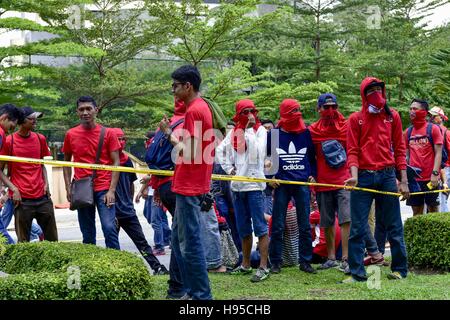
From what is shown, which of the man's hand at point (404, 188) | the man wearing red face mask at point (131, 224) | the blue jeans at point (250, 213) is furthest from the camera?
the man wearing red face mask at point (131, 224)

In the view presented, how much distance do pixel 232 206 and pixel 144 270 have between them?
349cm

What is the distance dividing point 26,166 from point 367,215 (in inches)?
160

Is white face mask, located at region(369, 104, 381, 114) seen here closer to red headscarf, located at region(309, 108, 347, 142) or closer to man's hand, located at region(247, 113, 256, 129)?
red headscarf, located at region(309, 108, 347, 142)

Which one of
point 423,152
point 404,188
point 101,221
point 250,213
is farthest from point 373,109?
point 423,152

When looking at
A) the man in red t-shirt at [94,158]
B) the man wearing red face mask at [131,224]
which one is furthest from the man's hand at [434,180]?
the man in red t-shirt at [94,158]

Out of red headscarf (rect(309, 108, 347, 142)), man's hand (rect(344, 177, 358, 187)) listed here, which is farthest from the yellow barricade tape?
red headscarf (rect(309, 108, 347, 142))

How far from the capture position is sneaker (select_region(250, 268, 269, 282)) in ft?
29.1

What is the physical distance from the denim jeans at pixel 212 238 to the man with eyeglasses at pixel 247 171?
9.8 inches

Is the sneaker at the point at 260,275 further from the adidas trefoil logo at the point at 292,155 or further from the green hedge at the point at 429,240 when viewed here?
the green hedge at the point at 429,240

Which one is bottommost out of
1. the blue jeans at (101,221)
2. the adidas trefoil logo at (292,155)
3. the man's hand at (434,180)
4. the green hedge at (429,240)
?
the green hedge at (429,240)

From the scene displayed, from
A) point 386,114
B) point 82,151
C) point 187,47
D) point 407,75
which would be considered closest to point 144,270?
point 82,151

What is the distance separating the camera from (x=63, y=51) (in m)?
→ 21.2

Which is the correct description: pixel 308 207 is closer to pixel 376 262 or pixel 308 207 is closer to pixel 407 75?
pixel 376 262

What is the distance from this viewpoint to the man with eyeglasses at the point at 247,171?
9.11 meters
